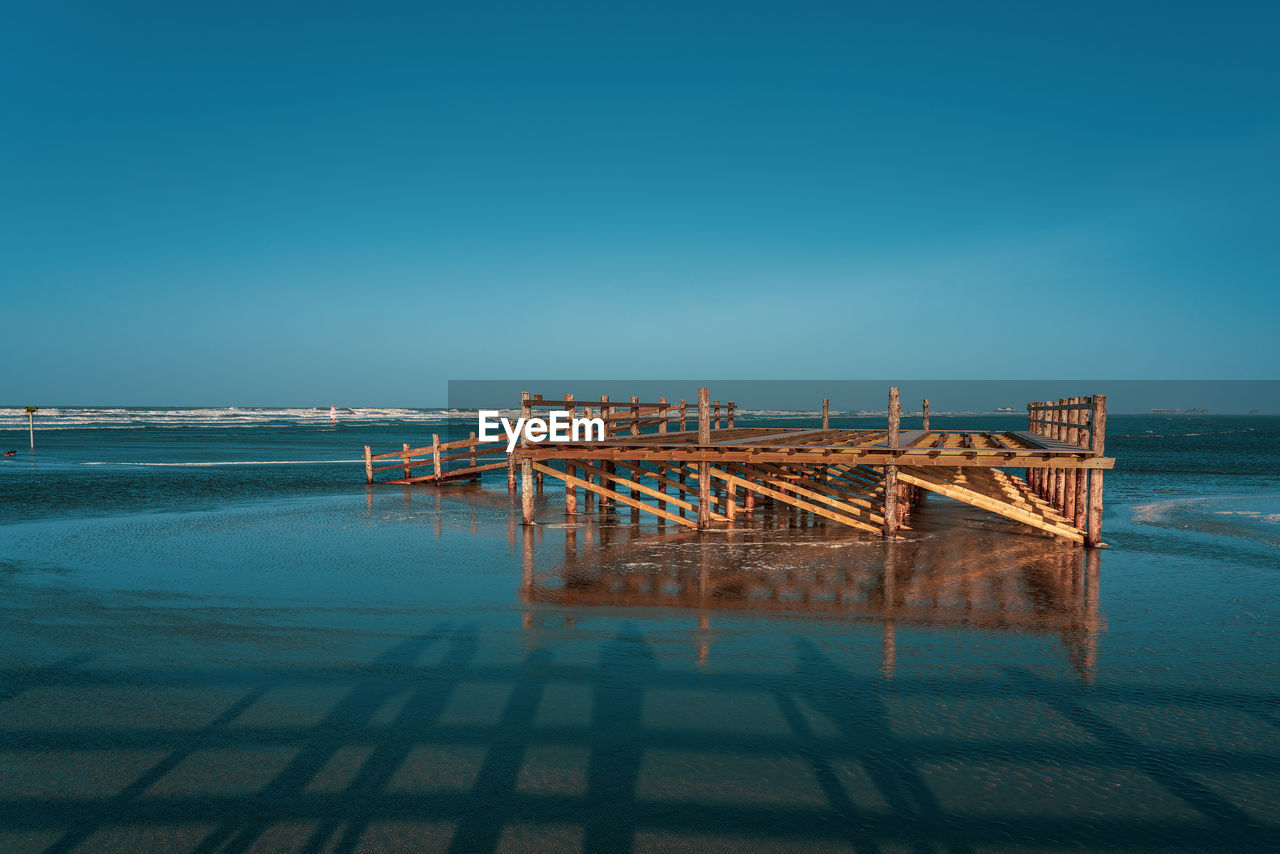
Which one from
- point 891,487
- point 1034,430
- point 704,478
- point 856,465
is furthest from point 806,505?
point 1034,430

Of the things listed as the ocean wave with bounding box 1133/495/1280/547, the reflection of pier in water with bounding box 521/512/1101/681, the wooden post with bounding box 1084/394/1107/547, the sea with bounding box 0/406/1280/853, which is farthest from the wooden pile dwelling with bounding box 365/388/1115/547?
the ocean wave with bounding box 1133/495/1280/547

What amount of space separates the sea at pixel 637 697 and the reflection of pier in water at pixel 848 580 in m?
0.09

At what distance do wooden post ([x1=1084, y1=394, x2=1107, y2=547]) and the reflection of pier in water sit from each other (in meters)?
0.61

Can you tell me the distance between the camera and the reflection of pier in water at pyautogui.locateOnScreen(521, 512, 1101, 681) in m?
11.4

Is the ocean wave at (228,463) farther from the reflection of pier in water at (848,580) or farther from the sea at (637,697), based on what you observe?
the reflection of pier in water at (848,580)

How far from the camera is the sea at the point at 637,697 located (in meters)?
5.89

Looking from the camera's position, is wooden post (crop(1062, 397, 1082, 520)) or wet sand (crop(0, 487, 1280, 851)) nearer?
wet sand (crop(0, 487, 1280, 851))

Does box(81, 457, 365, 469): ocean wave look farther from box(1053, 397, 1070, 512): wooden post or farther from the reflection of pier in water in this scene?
box(1053, 397, 1070, 512): wooden post

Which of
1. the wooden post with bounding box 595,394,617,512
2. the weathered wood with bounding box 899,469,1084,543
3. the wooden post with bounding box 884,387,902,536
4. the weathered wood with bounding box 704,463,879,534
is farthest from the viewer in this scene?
the wooden post with bounding box 595,394,617,512

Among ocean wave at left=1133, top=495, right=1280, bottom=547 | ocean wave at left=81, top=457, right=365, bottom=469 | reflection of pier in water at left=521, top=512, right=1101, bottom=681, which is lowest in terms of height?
ocean wave at left=81, top=457, right=365, bottom=469

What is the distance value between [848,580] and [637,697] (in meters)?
6.65

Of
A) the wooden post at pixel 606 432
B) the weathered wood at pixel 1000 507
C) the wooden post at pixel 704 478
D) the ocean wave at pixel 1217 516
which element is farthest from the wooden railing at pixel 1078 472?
the wooden post at pixel 606 432

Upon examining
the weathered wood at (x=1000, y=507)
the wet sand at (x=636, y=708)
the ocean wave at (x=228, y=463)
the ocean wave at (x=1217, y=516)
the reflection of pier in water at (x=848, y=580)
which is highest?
the weathered wood at (x=1000, y=507)

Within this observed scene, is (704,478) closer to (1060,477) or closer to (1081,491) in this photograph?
(1081,491)
